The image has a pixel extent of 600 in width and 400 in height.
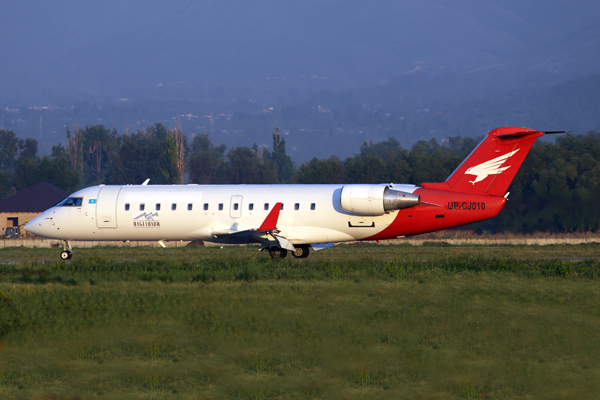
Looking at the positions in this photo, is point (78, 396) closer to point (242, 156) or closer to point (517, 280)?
point (517, 280)

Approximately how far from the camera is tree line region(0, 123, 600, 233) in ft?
125

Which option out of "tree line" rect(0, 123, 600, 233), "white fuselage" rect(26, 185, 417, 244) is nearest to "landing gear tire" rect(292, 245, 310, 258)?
"white fuselage" rect(26, 185, 417, 244)

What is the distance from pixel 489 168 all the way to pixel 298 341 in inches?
695

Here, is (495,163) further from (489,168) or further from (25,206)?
(25,206)

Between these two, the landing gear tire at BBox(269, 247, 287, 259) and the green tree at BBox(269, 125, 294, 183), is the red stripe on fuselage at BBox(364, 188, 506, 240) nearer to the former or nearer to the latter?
the landing gear tire at BBox(269, 247, 287, 259)

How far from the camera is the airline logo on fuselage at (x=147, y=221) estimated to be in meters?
28.5

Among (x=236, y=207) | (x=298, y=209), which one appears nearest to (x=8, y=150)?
(x=236, y=207)

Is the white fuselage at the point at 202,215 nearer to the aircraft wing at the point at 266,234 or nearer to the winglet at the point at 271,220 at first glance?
the aircraft wing at the point at 266,234

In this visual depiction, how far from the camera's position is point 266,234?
27.0 metres

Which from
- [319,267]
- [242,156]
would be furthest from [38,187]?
[319,267]

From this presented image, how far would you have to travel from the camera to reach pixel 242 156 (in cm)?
13950

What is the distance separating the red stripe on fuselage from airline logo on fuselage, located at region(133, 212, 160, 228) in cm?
971

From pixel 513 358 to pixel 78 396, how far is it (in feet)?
20.4

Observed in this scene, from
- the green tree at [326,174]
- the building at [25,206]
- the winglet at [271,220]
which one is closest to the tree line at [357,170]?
the green tree at [326,174]
